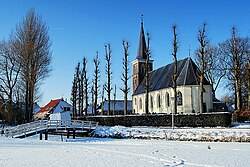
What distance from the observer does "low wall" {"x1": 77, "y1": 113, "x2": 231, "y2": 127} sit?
88.5 feet

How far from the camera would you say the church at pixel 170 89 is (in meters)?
41.0

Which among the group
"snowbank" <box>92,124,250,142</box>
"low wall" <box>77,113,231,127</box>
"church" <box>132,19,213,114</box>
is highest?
"church" <box>132,19,213,114</box>

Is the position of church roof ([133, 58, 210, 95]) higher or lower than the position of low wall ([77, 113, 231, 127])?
higher

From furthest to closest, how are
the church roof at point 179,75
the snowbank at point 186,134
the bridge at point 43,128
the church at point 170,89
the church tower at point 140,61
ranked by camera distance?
1. the church tower at point 140,61
2. the church roof at point 179,75
3. the church at point 170,89
4. the bridge at point 43,128
5. the snowbank at point 186,134

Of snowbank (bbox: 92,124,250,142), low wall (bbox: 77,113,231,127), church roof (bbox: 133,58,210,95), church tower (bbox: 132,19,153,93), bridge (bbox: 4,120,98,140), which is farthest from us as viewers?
church tower (bbox: 132,19,153,93)

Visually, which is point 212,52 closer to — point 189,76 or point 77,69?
point 189,76

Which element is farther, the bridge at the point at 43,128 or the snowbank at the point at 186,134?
the bridge at the point at 43,128

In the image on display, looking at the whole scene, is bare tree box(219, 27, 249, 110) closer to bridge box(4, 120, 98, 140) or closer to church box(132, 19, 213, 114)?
church box(132, 19, 213, 114)

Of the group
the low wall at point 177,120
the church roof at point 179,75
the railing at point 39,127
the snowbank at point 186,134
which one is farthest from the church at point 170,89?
the railing at point 39,127

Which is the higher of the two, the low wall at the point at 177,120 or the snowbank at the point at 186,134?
the low wall at the point at 177,120

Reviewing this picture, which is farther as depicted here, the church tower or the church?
the church tower

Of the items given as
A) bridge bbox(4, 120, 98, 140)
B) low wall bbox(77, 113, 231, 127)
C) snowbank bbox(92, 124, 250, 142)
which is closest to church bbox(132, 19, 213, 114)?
low wall bbox(77, 113, 231, 127)

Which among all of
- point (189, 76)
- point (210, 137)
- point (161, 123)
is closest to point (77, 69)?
point (189, 76)

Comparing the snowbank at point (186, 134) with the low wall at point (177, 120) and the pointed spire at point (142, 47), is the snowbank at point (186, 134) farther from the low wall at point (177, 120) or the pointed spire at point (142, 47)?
the pointed spire at point (142, 47)
